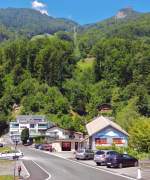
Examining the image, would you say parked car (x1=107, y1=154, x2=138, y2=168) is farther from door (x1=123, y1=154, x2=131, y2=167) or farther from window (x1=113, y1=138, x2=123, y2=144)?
window (x1=113, y1=138, x2=123, y2=144)

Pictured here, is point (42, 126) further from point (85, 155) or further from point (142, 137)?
point (142, 137)

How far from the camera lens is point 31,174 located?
42875 millimetres

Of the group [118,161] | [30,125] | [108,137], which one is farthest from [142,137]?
[30,125]

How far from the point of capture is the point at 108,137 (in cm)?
8956

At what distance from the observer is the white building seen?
14950cm

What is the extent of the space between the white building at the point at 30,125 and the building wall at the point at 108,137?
6044 cm

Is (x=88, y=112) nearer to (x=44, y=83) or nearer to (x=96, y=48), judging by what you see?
(x=44, y=83)

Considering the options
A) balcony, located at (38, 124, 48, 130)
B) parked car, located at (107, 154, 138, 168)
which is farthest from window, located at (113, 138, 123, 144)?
balcony, located at (38, 124, 48, 130)

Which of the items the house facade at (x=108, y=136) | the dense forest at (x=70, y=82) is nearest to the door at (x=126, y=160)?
the house facade at (x=108, y=136)

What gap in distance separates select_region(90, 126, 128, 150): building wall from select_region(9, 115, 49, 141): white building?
60441mm

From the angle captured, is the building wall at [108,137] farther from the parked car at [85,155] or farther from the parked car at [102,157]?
the parked car at [102,157]

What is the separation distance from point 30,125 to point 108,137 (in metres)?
66.0

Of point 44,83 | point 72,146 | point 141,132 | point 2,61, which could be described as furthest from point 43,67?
point 141,132

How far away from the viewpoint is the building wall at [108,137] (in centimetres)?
8894
